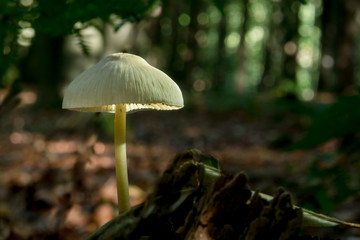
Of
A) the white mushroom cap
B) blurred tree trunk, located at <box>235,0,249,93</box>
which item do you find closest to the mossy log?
the white mushroom cap

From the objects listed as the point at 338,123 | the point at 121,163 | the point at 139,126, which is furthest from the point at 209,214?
the point at 139,126

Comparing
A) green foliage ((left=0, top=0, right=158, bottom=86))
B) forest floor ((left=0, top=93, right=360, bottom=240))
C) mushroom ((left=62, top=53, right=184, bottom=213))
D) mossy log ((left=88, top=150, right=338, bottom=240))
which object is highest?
green foliage ((left=0, top=0, right=158, bottom=86))

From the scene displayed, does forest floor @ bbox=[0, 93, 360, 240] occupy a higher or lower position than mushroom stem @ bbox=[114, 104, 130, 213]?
lower

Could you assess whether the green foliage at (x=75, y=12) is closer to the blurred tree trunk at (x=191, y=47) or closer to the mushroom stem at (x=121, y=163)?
the mushroom stem at (x=121, y=163)

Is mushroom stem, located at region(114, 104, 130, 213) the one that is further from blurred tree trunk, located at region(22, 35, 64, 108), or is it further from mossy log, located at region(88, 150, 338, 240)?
blurred tree trunk, located at region(22, 35, 64, 108)

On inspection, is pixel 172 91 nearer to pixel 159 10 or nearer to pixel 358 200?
pixel 159 10

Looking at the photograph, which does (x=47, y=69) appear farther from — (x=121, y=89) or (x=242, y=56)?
(x=242, y=56)

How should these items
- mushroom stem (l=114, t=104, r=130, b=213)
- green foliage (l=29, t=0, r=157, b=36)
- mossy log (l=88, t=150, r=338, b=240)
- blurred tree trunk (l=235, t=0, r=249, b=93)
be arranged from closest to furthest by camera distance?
mossy log (l=88, t=150, r=338, b=240) < mushroom stem (l=114, t=104, r=130, b=213) < green foliage (l=29, t=0, r=157, b=36) < blurred tree trunk (l=235, t=0, r=249, b=93)

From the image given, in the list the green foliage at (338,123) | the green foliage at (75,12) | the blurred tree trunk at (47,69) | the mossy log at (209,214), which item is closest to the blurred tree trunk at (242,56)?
the blurred tree trunk at (47,69)

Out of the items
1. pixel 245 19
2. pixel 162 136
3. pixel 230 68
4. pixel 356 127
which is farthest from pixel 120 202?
pixel 230 68
